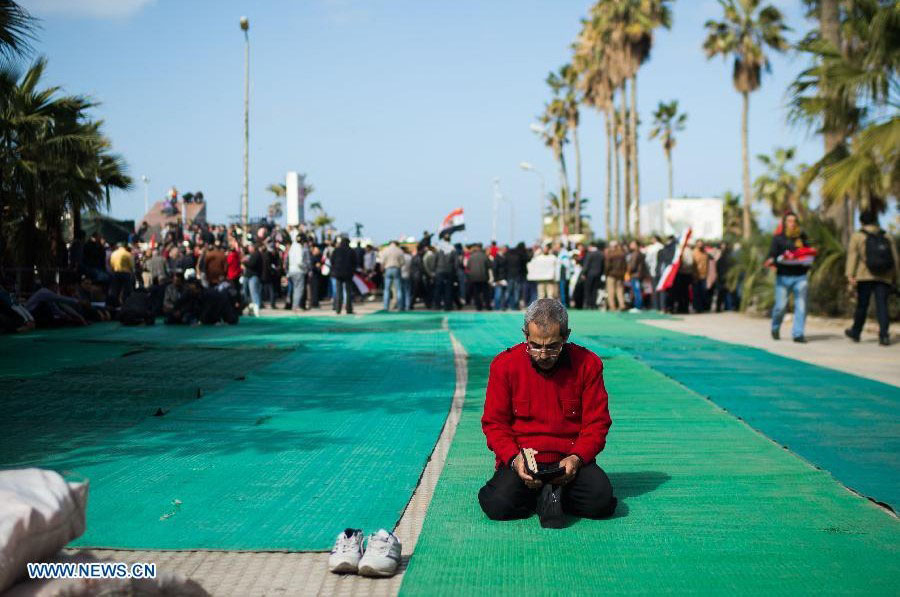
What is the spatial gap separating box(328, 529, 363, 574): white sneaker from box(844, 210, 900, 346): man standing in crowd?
12.3 meters

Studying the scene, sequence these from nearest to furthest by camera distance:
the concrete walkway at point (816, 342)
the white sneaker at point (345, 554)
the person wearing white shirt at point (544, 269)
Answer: the white sneaker at point (345, 554) < the concrete walkway at point (816, 342) < the person wearing white shirt at point (544, 269)

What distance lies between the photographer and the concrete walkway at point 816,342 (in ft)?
40.9

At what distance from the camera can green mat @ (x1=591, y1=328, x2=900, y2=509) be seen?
22.3 ft

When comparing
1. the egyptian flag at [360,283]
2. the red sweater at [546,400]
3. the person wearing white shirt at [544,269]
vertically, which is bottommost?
the red sweater at [546,400]

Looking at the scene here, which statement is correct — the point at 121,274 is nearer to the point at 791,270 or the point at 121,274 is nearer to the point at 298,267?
the point at 298,267

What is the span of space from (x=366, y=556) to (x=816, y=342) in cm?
1286

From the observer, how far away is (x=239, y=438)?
769 centimetres

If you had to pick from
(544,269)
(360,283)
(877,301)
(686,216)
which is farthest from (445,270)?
(877,301)

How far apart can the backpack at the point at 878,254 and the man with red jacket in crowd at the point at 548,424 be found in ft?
35.5

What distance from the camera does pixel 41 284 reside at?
20.4 meters

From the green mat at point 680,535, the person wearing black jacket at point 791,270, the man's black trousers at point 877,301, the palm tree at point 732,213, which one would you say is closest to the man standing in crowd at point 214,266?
the person wearing black jacket at point 791,270

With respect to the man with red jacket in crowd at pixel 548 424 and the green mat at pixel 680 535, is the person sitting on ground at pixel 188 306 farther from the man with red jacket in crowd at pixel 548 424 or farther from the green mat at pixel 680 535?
the man with red jacket in crowd at pixel 548 424

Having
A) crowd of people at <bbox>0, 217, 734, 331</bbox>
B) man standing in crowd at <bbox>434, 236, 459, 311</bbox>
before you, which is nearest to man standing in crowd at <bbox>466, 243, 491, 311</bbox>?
crowd of people at <bbox>0, 217, 734, 331</bbox>

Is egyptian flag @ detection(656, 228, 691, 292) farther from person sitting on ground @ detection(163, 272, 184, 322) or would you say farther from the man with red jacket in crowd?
the man with red jacket in crowd
